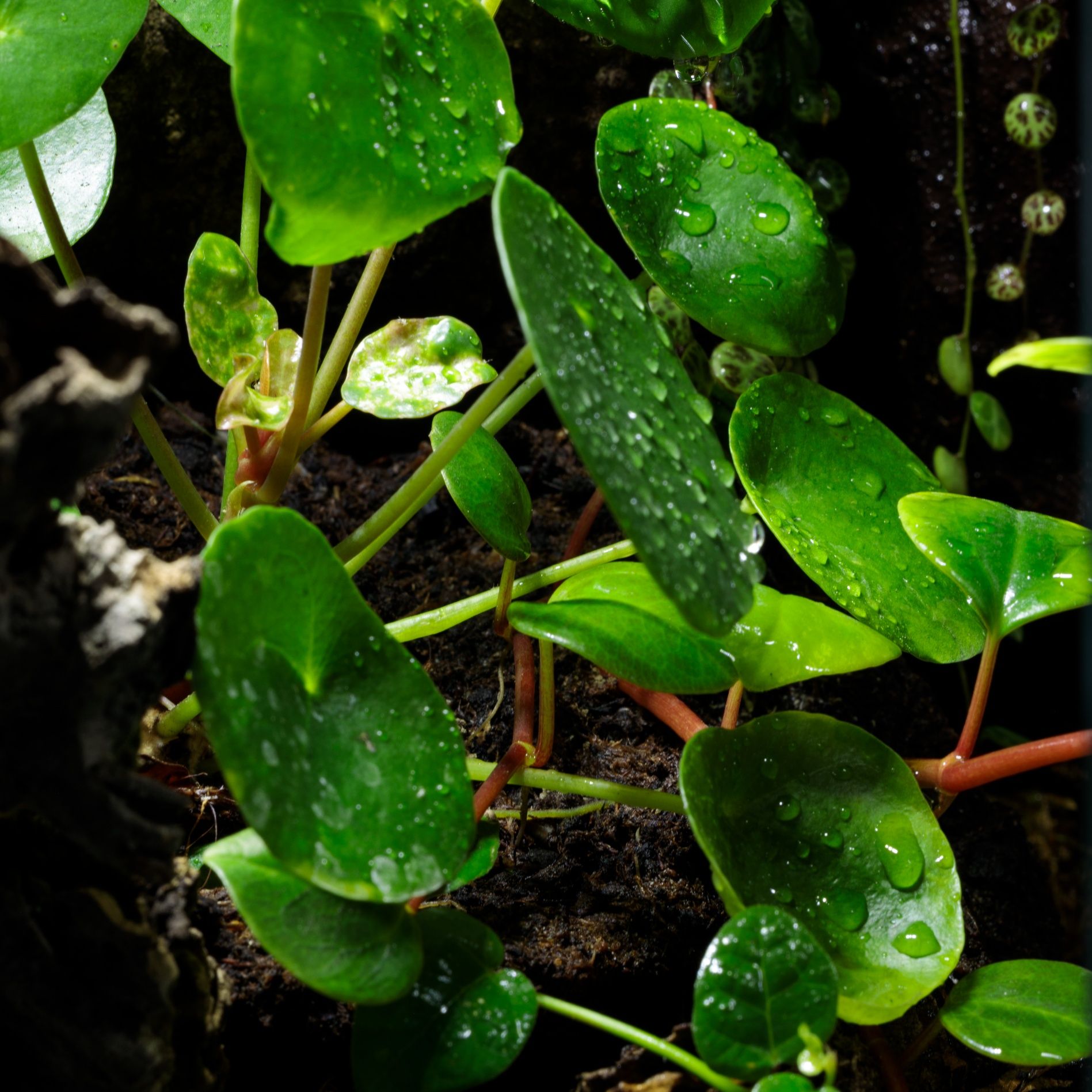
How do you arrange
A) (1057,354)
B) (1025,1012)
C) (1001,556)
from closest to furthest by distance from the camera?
1. (1057,354)
2. (1025,1012)
3. (1001,556)

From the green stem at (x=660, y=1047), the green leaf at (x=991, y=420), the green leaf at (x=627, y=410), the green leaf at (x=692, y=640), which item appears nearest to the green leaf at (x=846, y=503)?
the green leaf at (x=692, y=640)

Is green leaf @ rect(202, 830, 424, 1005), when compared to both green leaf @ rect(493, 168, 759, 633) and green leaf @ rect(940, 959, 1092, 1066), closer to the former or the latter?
green leaf @ rect(493, 168, 759, 633)

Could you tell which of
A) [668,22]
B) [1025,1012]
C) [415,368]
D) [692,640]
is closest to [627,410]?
[692,640]

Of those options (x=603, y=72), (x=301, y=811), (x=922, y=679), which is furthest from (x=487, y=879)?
(x=603, y=72)

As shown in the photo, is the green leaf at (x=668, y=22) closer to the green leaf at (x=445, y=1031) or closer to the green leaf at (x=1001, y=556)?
the green leaf at (x=1001, y=556)

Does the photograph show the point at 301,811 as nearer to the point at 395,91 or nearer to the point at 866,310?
the point at 395,91

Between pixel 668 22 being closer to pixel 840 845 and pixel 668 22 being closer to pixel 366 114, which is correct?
pixel 366 114
